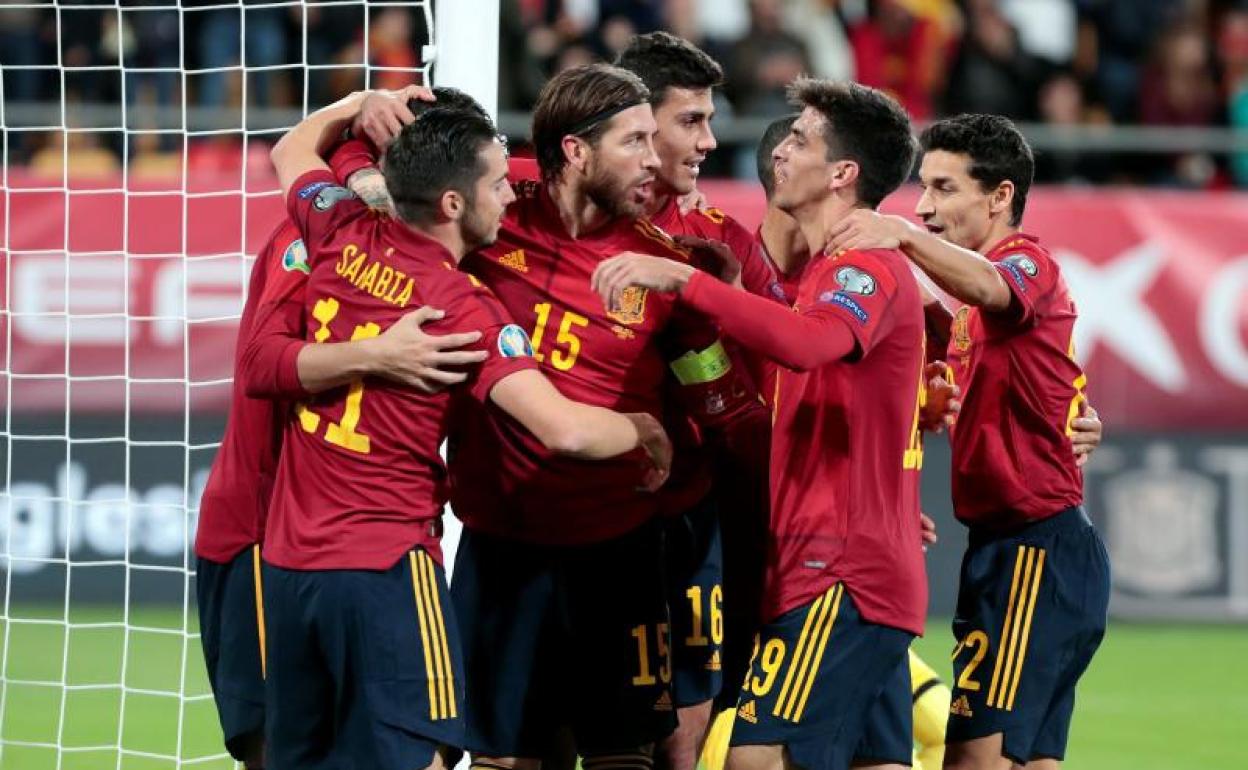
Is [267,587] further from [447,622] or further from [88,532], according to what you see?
[88,532]

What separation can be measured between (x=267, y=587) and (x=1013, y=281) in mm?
2300

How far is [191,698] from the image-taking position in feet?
22.8

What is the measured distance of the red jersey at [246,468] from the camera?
5.50 metres

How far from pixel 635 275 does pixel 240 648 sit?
1655 millimetres

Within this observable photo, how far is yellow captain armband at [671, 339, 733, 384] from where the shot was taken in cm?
566

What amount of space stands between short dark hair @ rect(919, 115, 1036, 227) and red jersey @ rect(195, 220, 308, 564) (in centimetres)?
208

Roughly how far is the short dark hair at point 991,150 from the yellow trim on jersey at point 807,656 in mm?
1591

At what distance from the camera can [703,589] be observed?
6.13 meters

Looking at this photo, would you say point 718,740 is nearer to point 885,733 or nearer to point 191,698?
point 885,733

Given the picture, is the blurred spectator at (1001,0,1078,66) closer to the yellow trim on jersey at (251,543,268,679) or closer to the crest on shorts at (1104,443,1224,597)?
the crest on shorts at (1104,443,1224,597)

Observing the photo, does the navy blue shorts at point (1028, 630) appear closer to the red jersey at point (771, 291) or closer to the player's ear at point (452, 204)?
the red jersey at point (771, 291)

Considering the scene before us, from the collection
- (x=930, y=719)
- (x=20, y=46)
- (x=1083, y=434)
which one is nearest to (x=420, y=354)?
(x=1083, y=434)

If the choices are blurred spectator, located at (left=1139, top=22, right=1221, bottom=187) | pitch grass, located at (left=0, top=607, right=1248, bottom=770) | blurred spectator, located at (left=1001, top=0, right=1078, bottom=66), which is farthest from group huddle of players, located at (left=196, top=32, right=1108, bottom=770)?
blurred spectator, located at (left=1001, top=0, right=1078, bottom=66)

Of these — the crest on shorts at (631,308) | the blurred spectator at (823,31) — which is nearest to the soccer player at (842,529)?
the crest on shorts at (631,308)
